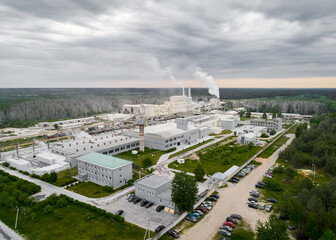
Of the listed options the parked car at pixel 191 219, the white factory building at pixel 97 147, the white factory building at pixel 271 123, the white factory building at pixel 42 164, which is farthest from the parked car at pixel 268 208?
the white factory building at pixel 271 123

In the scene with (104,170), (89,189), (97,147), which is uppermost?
(97,147)

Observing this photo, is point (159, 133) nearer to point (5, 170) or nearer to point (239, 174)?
point (239, 174)

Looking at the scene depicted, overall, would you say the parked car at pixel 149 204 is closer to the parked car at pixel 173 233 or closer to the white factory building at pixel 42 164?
the parked car at pixel 173 233

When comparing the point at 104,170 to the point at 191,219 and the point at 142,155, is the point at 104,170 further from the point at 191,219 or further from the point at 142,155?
the point at 142,155

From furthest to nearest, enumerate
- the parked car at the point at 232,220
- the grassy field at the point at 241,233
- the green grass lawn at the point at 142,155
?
the green grass lawn at the point at 142,155 → the parked car at the point at 232,220 → the grassy field at the point at 241,233

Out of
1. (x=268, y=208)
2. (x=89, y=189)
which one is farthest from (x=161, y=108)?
(x=268, y=208)

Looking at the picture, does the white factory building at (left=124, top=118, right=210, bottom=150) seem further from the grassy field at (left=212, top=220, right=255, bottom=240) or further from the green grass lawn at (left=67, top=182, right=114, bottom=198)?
the grassy field at (left=212, top=220, right=255, bottom=240)
